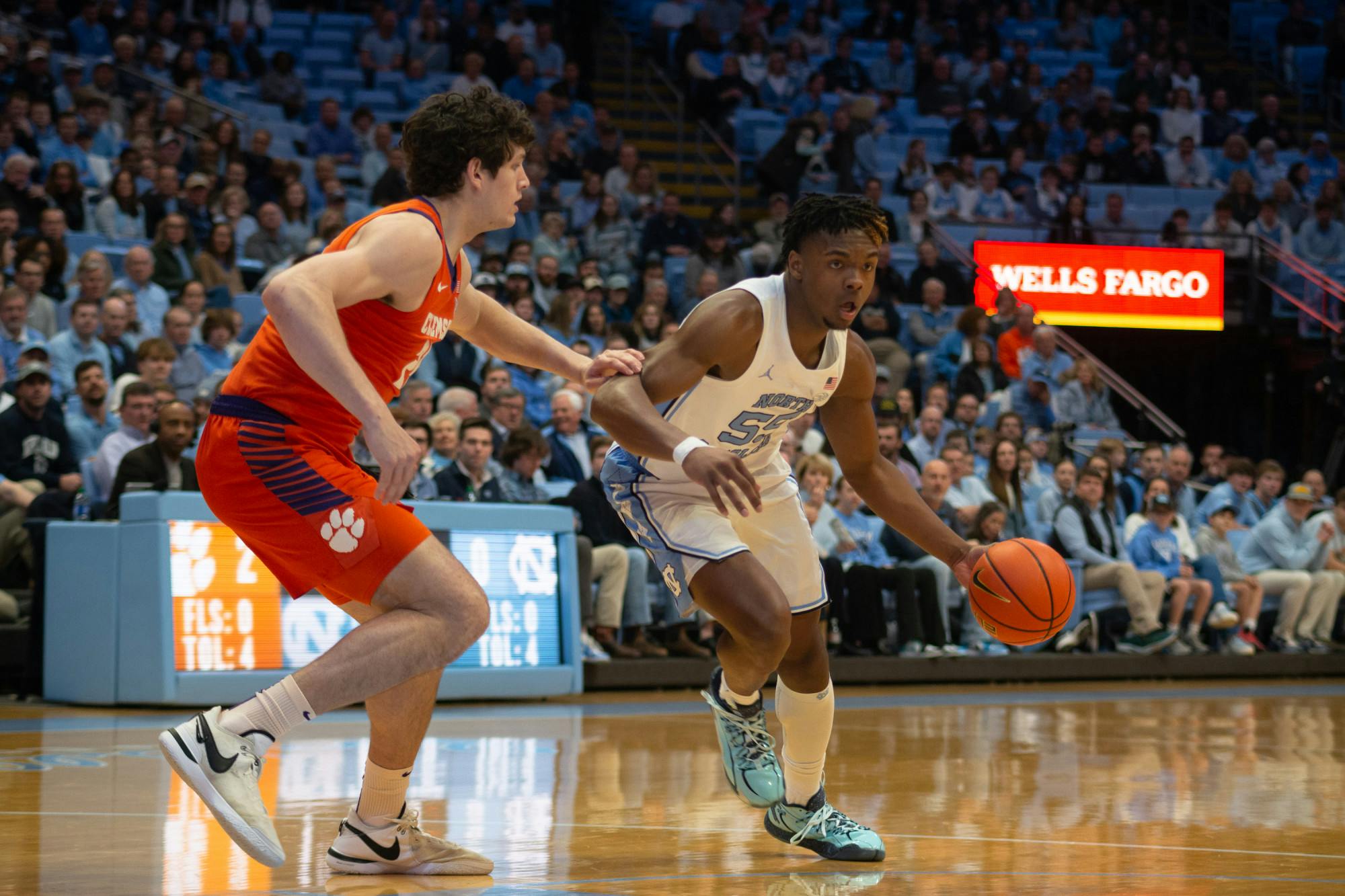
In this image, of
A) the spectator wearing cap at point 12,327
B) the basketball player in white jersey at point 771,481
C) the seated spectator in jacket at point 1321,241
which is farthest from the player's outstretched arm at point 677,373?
the seated spectator in jacket at point 1321,241

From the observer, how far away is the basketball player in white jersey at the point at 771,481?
4.23 meters

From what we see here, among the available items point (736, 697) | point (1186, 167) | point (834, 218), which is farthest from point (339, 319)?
point (1186, 167)

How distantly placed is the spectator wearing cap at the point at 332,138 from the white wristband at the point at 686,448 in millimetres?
11762

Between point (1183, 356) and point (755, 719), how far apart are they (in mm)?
13718

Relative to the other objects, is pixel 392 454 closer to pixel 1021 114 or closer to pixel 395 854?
pixel 395 854

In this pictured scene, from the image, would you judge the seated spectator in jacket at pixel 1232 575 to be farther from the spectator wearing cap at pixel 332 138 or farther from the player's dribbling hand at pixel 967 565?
the player's dribbling hand at pixel 967 565

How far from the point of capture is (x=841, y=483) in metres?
11.1

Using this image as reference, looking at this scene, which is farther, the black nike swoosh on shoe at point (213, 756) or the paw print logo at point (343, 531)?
the paw print logo at point (343, 531)

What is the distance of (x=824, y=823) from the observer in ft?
14.0

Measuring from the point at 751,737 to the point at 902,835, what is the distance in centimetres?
53

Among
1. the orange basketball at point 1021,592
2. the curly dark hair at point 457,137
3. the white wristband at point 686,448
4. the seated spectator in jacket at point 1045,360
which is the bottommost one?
the orange basketball at point 1021,592

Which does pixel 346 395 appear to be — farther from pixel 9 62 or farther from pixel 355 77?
pixel 355 77

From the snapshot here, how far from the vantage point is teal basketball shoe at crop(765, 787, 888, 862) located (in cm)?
416

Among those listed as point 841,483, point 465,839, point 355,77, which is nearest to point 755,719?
point 465,839
